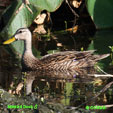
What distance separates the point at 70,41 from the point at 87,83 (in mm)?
4421

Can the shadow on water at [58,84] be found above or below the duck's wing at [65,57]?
below

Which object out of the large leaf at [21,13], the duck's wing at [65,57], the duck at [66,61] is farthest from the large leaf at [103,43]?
the large leaf at [21,13]

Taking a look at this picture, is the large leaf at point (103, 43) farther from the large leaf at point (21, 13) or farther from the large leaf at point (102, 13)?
the large leaf at point (21, 13)

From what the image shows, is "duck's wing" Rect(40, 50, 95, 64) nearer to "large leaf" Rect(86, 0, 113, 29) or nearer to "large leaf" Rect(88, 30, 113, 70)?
"large leaf" Rect(88, 30, 113, 70)

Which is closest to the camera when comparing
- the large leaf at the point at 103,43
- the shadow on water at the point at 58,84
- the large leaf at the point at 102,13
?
the shadow on water at the point at 58,84

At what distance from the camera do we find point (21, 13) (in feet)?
39.7

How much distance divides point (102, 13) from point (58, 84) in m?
5.72

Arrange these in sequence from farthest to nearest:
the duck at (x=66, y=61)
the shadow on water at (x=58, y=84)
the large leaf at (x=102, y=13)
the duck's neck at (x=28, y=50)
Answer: the large leaf at (x=102, y=13)
the duck's neck at (x=28, y=50)
the duck at (x=66, y=61)
the shadow on water at (x=58, y=84)

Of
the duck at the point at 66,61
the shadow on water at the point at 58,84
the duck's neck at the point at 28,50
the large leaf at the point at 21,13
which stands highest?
the large leaf at the point at 21,13

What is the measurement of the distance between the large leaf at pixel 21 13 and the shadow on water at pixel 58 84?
246cm

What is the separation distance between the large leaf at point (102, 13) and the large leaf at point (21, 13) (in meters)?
1.36

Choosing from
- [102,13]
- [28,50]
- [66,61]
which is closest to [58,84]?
[66,61]

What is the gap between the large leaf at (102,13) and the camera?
42.2 feet

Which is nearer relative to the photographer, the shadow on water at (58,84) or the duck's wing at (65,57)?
the shadow on water at (58,84)
